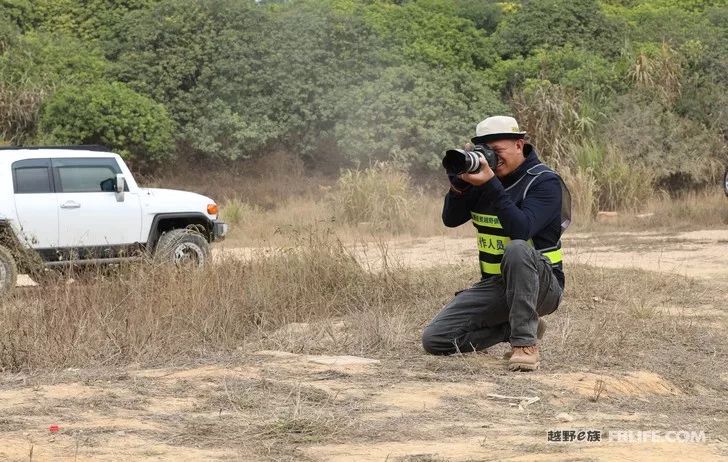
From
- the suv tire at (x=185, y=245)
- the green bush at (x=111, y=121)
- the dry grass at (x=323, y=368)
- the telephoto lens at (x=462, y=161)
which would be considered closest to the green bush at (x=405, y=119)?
the green bush at (x=111, y=121)

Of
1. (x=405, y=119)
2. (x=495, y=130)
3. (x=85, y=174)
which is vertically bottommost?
(x=85, y=174)

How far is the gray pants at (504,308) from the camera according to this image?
7496 millimetres

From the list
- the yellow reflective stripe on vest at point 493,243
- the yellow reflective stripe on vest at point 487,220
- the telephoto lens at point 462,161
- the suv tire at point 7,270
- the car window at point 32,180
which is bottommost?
the suv tire at point 7,270

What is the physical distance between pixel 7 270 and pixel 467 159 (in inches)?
254

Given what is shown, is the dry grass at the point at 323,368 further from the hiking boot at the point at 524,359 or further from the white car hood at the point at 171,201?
the white car hood at the point at 171,201

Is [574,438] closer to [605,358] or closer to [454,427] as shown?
[454,427]

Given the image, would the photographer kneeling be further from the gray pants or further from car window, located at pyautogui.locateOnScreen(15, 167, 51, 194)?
car window, located at pyautogui.locateOnScreen(15, 167, 51, 194)

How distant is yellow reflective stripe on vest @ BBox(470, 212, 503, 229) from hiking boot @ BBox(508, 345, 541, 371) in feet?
2.48

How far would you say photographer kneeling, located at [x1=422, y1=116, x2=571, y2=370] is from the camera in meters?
7.34

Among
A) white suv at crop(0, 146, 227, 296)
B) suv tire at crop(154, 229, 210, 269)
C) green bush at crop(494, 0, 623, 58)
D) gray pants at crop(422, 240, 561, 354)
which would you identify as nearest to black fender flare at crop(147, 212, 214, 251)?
white suv at crop(0, 146, 227, 296)

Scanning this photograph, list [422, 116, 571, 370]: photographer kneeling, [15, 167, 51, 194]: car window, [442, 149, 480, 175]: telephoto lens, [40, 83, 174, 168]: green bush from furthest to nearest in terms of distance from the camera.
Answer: [40, 83, 174, 168]: green bush → [15, 167, 51, 194]: car window → [422, 116, 571, 370]: photographer kneeling → [442, 149, 480, 175]: telephoto lens

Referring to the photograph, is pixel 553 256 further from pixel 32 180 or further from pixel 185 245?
pixel 32 180

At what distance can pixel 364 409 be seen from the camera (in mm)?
6410

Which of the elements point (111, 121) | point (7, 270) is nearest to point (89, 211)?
point (7, 270)
